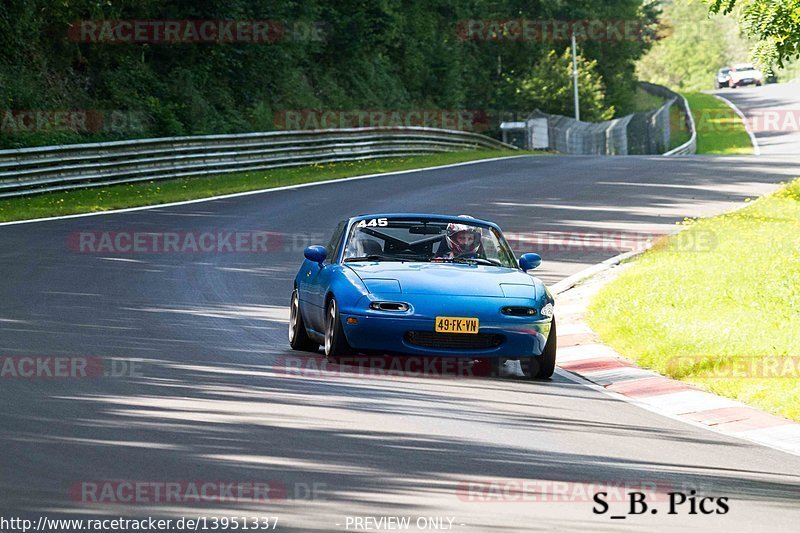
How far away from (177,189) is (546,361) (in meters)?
21.2

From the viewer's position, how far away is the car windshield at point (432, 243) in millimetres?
12570

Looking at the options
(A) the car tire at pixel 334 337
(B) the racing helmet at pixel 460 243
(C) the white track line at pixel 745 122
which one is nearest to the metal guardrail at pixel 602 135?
(C) the white track line at pixel 745 122

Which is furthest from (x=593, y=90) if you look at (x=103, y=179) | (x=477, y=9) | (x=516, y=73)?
(x=103, y=179)

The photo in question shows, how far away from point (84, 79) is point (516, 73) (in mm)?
40705

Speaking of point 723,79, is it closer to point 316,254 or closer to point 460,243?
point 460,243

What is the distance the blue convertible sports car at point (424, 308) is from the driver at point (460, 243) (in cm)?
5

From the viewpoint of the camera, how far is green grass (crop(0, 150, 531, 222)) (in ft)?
86.9

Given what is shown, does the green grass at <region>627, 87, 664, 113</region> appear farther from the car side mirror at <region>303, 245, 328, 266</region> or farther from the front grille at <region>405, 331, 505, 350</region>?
the front grille at <region>405, 331, 505, 350</region>

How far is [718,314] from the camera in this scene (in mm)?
13812

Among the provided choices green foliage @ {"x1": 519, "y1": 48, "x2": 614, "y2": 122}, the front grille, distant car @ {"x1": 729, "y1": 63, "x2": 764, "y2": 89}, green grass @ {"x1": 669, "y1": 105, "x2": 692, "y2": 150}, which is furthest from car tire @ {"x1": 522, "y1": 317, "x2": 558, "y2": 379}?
distant car @ {"x1": 729, "y1": 63, "x2": 764, "y2": 89}

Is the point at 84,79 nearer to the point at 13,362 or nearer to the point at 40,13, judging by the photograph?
the point at 40,13

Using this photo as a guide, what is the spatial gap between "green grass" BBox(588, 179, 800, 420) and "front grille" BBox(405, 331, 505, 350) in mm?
1863

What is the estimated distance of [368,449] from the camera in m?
7.89

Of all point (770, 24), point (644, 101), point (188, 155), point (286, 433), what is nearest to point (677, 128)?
point (644, 101)
